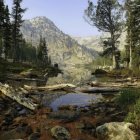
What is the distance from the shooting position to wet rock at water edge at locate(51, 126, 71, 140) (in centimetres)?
985

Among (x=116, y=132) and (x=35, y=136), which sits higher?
(x=116, y=132)

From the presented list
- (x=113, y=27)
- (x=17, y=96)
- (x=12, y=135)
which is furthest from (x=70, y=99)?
(x=113, y=27)

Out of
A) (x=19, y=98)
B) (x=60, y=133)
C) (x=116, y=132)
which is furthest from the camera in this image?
(x=19, y=98)

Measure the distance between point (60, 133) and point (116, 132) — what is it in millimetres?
1731

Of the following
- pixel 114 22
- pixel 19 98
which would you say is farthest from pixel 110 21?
pixel 19 98

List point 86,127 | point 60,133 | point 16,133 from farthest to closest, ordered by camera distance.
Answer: point 86,127, point 16,133, point 60,133

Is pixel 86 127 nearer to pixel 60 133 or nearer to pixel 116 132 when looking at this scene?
pixel 60 133

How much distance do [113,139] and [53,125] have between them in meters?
2.34

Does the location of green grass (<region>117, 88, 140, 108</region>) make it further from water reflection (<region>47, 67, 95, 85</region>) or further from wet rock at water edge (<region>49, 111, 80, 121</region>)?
water reflection (<region>47, 67, 95, 85</region>)

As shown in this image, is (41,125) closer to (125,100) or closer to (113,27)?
(125,100)

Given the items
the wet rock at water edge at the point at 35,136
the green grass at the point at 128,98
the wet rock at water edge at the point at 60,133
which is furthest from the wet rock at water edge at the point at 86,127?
the green grass at the point at 128,98

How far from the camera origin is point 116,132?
387 inches

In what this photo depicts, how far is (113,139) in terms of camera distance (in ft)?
31.7

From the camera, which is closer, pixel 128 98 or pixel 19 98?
pixel 128 98
